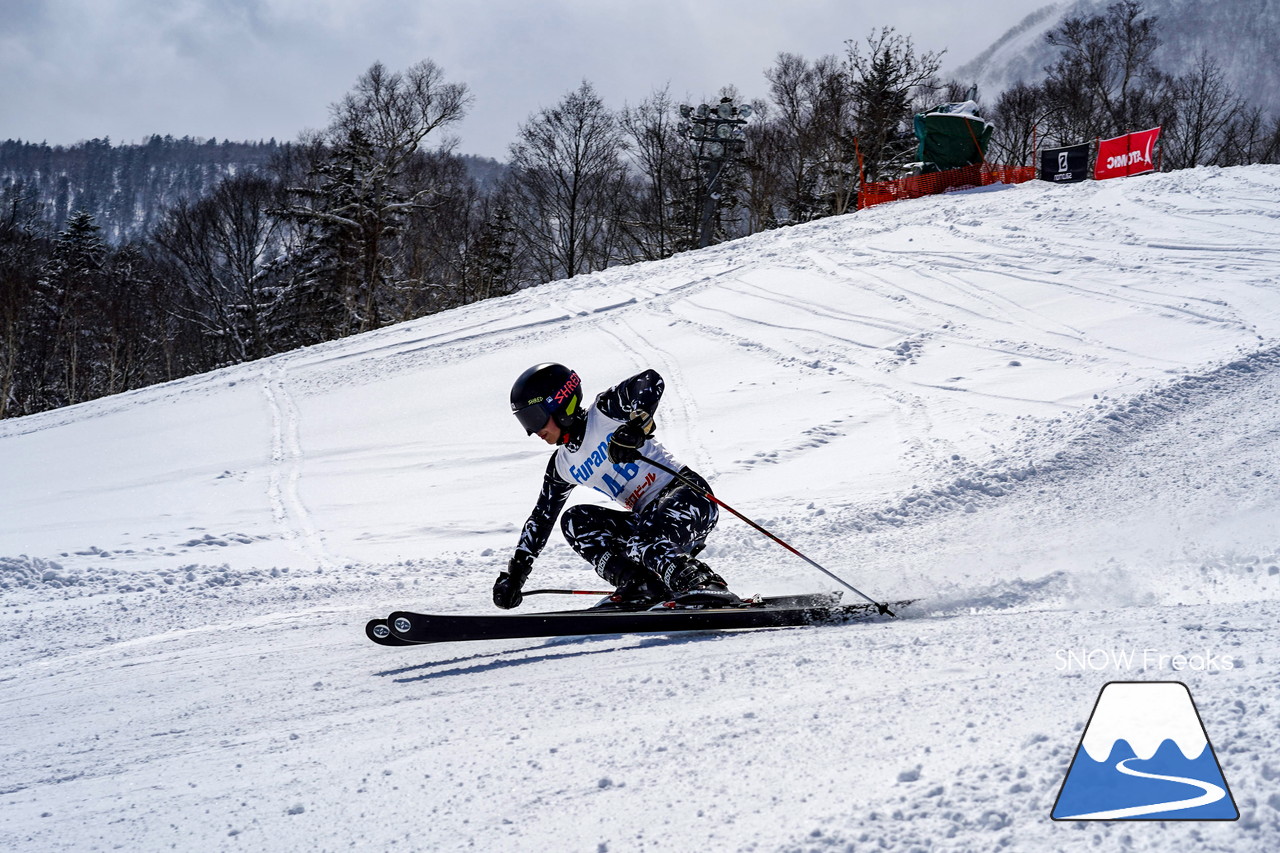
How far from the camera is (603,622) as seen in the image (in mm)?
4199

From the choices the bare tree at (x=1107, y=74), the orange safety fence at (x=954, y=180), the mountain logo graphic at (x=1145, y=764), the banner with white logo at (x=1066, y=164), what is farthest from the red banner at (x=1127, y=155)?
the mountain logo graphic at (x=1145, y=764)

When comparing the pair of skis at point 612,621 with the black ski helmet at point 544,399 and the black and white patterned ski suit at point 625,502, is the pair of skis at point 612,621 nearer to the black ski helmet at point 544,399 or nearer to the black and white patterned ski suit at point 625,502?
the black and white patterned ski suit at point 625,502

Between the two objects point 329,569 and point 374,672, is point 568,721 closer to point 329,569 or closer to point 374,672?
point 374,672

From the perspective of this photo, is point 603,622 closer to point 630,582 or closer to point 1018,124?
point 630,582

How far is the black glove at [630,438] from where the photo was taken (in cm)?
414

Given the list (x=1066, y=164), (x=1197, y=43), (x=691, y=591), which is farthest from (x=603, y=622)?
(x=1197, y=43)

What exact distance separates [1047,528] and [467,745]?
4.65 m

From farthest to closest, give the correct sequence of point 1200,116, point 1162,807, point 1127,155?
1. point 1200,116
2. point 1127,155
3. point 1162,807

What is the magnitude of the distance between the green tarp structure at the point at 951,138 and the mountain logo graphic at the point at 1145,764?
24.6m

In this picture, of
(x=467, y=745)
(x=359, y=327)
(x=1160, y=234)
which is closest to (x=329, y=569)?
(x=467, y=745)

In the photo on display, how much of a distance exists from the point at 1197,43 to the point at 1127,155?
114 m

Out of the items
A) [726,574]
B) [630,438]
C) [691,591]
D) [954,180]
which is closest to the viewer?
[630,438]

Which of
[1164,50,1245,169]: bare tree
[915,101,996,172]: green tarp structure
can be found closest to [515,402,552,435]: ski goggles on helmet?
[915,101,996,172]: green tarp structure

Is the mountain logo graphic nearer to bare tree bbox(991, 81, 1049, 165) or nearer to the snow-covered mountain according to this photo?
bare tree bbox(991, 81, 1049, 165)
